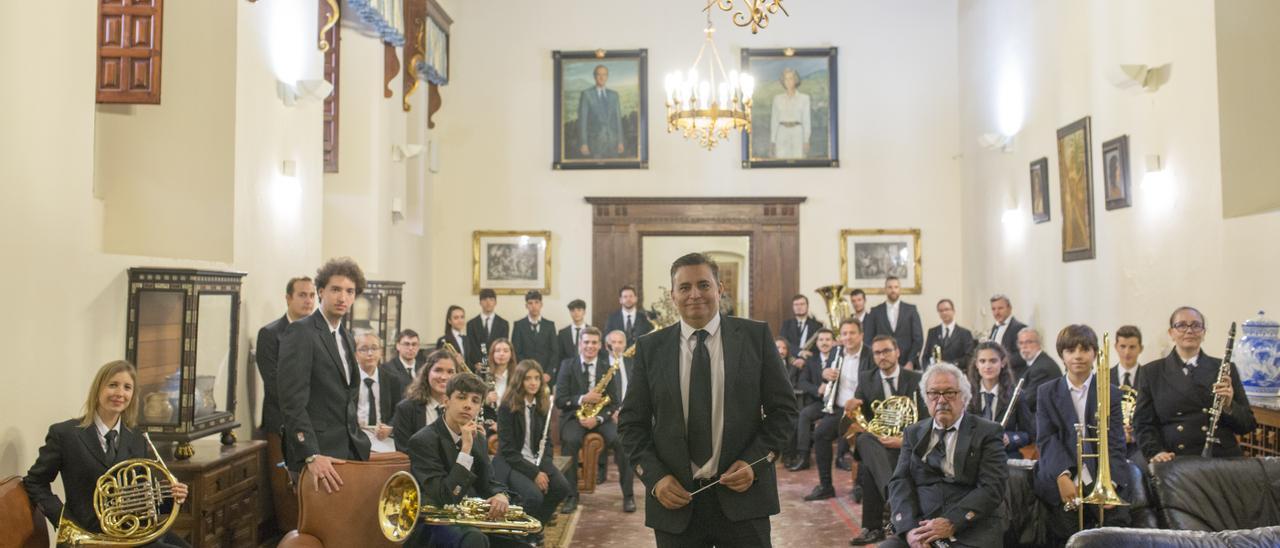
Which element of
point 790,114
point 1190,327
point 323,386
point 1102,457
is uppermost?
point 790,114

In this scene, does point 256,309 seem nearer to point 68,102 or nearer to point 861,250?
point 68,102

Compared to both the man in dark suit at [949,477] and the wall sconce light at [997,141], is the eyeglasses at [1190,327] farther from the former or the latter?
the wall sconce light at [997,141]

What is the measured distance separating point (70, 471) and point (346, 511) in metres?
1.16

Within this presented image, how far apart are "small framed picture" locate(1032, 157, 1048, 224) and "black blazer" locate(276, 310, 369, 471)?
7.66 metres

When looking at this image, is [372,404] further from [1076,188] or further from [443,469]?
[1076,188]

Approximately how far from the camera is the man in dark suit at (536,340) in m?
11.8

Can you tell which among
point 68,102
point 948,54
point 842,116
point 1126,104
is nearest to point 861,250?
point 842,116

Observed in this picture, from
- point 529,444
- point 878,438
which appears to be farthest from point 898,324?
point 529,444

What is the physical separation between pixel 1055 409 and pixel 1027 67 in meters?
6.42

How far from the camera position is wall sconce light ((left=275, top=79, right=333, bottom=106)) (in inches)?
291

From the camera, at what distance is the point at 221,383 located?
245 inches

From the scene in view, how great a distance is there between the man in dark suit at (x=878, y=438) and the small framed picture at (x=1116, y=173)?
2.50m

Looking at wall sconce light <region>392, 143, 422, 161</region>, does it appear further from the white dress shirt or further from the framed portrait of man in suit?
the white dress shirt

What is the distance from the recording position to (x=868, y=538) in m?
6.75
